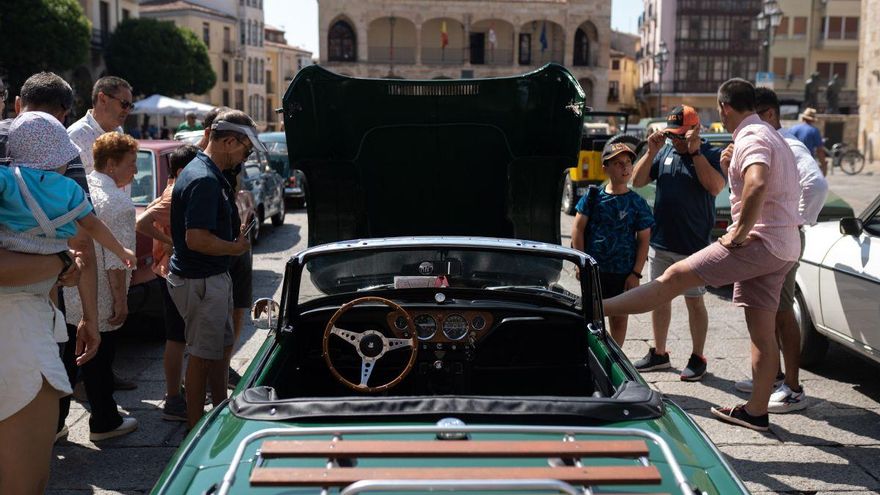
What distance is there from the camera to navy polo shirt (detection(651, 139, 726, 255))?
6.21 m

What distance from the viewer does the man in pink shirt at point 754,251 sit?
4848 mm

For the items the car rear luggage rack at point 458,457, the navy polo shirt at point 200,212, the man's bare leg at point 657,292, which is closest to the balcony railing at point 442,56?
the man's bare leg at point 657,292

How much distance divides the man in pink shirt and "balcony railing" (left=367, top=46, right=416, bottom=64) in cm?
6891

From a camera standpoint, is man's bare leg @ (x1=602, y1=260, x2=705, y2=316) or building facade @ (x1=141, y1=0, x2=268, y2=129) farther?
building facade @ (x1=141, y1=0, x2=268, y2=129)

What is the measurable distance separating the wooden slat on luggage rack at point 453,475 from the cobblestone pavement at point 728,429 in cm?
237

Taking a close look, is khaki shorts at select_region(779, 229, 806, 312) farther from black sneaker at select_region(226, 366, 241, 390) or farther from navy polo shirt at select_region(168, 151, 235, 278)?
black sneaker at select_region(226, 366, 241, 390)

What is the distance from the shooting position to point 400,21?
72500 millimetres

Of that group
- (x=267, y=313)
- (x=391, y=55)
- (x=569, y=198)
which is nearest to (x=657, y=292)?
(x=267, y=313)

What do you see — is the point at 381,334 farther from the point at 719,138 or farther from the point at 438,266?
the point at 719,138

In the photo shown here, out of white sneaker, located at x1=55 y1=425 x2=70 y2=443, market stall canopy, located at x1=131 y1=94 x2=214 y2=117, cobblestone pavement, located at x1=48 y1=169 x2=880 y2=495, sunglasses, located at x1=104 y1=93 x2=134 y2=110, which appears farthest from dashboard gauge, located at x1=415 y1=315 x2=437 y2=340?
market stall canopy, located at x1=131 y1=94 x2=214 y2=117

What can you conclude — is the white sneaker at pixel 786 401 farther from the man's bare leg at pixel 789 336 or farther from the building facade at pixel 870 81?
the building facade at pixel 870 81

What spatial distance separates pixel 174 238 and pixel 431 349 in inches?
64.7

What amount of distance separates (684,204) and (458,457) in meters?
4.23

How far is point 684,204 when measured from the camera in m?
6.23
